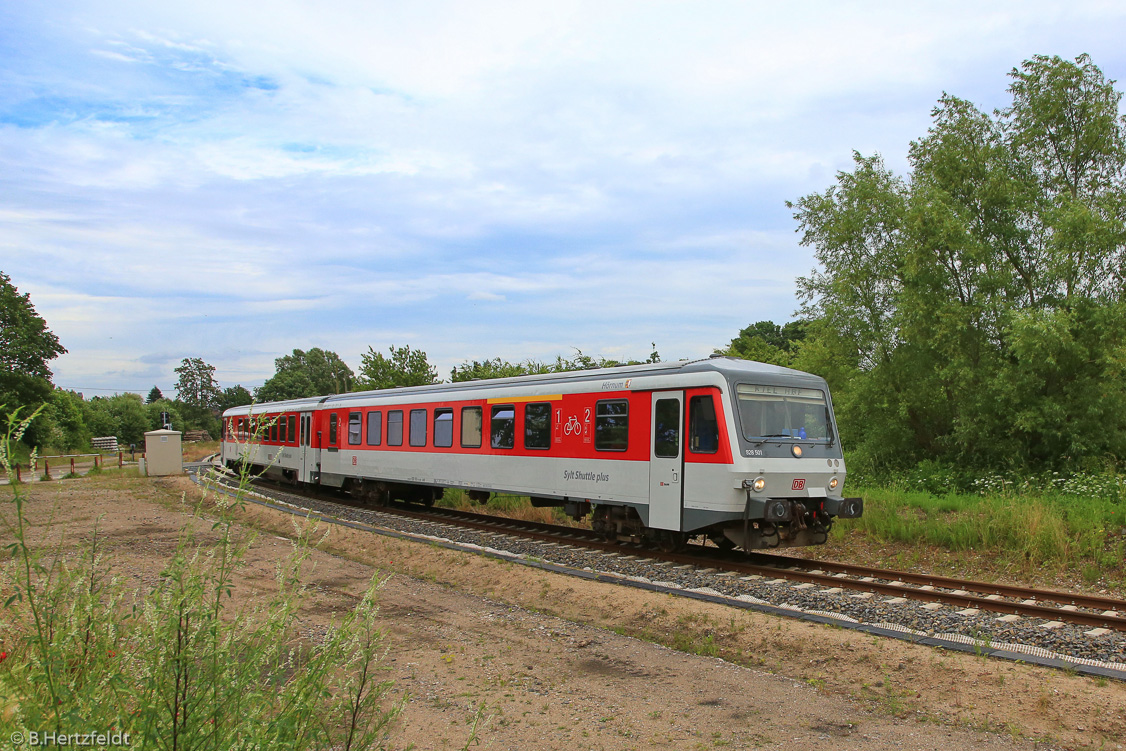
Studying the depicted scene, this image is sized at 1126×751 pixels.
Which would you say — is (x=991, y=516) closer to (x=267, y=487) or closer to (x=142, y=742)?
(x=142, y=742)

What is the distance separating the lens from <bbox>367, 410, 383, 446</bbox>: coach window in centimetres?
1811

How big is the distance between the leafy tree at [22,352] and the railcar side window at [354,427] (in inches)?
1160

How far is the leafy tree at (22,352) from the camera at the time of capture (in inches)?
1565

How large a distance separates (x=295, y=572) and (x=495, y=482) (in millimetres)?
11071

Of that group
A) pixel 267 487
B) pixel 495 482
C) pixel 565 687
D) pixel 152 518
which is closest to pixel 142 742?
pixel 565 687

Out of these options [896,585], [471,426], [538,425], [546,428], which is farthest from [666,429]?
[471,426]

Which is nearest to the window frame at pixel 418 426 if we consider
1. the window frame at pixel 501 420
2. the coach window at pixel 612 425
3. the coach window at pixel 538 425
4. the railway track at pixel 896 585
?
the window frame at pixel 501 420

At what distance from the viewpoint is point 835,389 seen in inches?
841

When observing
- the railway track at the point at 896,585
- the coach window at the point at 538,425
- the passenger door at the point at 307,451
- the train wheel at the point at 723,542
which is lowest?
the railway track at the point at 896,585

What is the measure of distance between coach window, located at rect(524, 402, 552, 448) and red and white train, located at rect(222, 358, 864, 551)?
0.02m

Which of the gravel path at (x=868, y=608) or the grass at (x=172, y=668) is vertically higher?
the grass at (x=172, y=668)

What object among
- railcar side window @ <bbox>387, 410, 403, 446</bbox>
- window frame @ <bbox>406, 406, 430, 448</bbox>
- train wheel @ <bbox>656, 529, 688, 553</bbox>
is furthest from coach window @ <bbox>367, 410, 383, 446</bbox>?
train wheel @ <bbox>656, 529, 688, 553</bbox>

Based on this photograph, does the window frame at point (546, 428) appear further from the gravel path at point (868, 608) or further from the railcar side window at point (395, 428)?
the railcar side window at point (395, 428)

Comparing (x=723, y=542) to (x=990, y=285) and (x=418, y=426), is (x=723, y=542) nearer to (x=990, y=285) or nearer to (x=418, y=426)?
(x=418, y=426)
